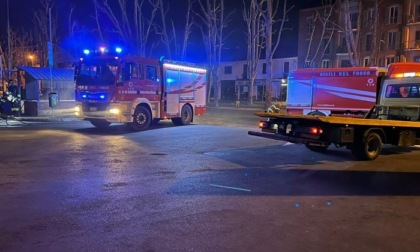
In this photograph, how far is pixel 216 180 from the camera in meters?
7.83

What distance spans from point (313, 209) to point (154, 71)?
1280 centimetres

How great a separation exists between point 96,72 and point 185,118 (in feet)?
18.0

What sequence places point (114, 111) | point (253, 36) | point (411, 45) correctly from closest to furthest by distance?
point (114, 111), point (253, 36), point (411, 45)

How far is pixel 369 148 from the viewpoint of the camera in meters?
10.6

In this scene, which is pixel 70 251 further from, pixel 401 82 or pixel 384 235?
pixel 401 82

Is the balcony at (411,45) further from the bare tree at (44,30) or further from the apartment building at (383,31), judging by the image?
the bare tree at (44,30)

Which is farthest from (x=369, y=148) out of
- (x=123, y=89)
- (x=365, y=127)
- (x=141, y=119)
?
(x=141, y=119)

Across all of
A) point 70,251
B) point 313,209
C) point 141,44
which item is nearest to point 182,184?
point 313,209

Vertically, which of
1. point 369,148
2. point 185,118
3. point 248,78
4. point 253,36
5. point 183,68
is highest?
point 253,36

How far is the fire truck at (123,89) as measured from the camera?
15938mm

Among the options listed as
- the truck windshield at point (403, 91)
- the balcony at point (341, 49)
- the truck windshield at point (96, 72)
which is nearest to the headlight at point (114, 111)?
the truck windshield at point (96, 72)

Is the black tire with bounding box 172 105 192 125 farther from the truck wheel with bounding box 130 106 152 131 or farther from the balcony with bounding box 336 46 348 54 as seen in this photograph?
the balcony with bounding box 336 46 348 54

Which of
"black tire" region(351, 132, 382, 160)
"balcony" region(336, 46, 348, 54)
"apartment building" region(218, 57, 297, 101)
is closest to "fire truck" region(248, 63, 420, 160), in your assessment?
"black tire" region(351, 132, 382, 160)

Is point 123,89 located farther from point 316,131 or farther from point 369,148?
point 369,148
